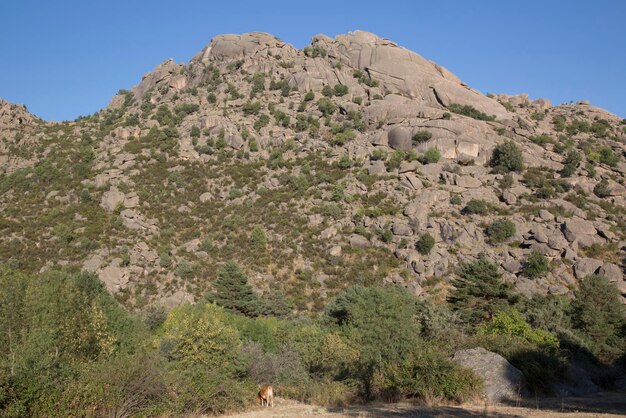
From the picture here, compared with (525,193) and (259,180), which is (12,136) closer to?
(259,180)

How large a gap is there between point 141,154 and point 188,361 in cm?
4999

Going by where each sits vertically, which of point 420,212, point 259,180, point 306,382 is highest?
point 259,180

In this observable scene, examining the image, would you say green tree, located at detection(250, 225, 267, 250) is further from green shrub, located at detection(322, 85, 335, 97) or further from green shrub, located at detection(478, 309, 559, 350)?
green shrub, located at detection(322, 85, 335, 97)

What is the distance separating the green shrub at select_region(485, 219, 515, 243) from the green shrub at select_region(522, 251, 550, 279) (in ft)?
12.3

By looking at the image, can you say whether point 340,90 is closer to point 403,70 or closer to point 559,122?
point 403,70

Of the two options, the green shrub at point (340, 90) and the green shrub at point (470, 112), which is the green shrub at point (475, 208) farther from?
the green shrub at point (340, 90)

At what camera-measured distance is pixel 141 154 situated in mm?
63219

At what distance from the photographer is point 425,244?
155 feet

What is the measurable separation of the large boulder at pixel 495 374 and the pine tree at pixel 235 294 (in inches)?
905

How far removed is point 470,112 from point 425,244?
3114cm

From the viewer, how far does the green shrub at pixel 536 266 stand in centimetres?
4334

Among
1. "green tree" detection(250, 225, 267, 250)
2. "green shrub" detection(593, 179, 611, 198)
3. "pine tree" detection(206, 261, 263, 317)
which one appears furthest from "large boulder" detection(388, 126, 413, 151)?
"pine tree" detection(206, 261, 263, 317)

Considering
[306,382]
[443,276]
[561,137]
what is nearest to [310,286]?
[443,276]

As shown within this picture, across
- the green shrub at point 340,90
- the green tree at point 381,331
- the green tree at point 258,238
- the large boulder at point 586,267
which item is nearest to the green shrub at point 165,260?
the green tree at point 258,238
